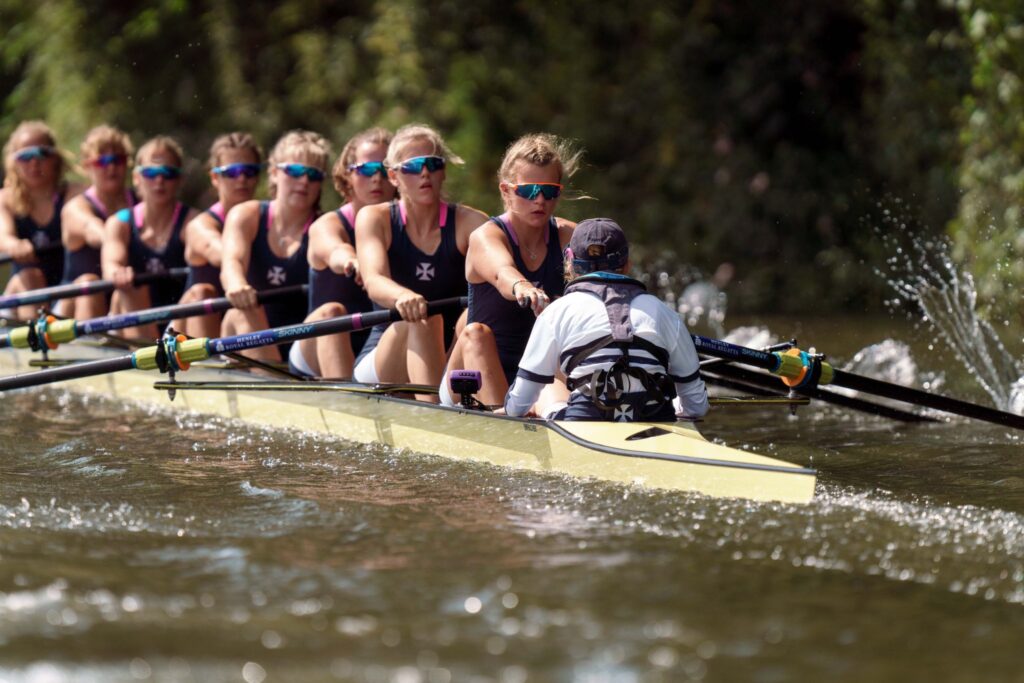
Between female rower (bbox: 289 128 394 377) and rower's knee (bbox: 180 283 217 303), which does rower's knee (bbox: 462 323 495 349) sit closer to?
female rower (bbox: 289 128 394 377)

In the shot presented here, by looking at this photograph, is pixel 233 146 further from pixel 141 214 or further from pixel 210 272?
pixel 141 214

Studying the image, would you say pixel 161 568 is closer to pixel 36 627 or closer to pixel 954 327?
pixel 36 627

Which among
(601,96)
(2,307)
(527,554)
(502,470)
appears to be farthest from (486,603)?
(601,96)

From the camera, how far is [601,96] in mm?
14672

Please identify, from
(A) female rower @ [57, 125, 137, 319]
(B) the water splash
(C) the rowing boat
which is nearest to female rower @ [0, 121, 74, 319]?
(A) female rower @ [57, 125, 137, 319]

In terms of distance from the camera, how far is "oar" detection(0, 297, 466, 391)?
258 inches

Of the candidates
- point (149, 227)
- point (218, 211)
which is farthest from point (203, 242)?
point (149, 227)

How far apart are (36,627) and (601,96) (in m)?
11.7

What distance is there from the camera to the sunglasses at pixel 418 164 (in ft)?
21.7

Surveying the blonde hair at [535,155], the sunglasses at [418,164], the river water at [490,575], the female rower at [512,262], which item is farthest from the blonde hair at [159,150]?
the blonde hair at [535,155]

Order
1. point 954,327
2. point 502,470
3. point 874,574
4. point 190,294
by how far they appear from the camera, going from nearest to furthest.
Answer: point 874,574 → point 502,470 → point 190,294 → point 954,327

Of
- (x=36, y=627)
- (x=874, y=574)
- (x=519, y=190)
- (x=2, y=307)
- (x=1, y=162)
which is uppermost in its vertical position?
(x=1, y=162)

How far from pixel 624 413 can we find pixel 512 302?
1165mm

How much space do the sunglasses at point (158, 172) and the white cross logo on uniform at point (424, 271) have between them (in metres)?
3.14
